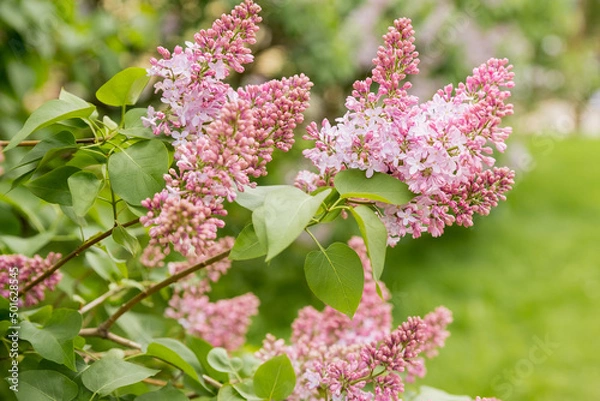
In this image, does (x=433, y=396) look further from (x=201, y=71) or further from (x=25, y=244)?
(x=25, y=244)

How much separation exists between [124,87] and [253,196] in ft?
0.58

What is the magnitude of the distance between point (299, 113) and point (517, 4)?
334 cm

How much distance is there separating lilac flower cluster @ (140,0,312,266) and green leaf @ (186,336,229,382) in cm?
20

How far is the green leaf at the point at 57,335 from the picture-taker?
2.14 feet

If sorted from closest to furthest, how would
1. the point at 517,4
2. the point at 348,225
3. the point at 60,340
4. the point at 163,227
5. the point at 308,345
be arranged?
the point at 163,227 → the point at 60,340 → the point at 308,345 → the point at 348,225 → the point at 517,4

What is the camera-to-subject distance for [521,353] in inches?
96.7

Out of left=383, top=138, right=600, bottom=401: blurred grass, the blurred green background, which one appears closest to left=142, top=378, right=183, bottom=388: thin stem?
the blurred green background

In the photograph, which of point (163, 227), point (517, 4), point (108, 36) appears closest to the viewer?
point (163, 227)

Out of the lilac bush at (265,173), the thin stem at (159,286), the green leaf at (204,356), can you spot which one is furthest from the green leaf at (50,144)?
the green leaf at (204,356)

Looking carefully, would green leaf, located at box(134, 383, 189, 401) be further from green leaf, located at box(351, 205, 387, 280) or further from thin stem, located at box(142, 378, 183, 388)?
green leaf, located at box(351, 205, 387, 280)

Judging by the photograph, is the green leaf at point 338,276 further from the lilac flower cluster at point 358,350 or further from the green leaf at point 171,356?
the green leaf at point 171,356

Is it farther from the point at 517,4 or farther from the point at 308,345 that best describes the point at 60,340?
the point at 517,4

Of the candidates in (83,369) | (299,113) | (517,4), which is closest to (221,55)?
(299,113)

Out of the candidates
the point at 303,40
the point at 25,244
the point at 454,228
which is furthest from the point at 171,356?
the point at 454,228
